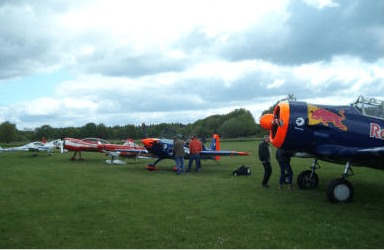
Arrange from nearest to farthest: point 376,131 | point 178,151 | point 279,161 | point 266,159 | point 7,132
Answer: point 376,131 → point 279,161 → point 266,159 → point 178,151 → point 7,132

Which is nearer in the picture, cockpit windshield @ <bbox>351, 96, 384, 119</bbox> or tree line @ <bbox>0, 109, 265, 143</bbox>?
cockpit windshield @ <bbox>351, 96, 384, 119</bbox>

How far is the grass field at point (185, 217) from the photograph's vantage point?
6.02 metres

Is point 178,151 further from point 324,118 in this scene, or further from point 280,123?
point 324,118

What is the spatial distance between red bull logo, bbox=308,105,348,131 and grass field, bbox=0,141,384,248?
1.94 meters

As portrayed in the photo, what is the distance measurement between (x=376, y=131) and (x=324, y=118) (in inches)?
58.3

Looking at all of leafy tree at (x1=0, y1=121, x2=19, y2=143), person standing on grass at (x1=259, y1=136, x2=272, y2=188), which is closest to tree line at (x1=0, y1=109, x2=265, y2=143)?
leafy tree at (x1=0, y1=121, x2=19, y2=143)

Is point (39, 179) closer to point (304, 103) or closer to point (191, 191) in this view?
point (191, 191)

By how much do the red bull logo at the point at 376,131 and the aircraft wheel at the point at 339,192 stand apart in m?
1.65

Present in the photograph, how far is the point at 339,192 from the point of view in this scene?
919 cm

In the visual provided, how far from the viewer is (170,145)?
18.0m

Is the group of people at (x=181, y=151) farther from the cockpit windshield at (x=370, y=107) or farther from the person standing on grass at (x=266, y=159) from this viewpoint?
the cockpit windshield at (x=370, y=107)

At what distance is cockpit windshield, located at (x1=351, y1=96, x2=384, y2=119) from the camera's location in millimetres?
10625

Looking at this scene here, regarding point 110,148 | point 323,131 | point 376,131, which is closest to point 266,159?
point 323,131

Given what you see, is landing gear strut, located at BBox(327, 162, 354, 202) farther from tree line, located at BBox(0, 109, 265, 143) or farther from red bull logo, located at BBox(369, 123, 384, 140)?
tree line, located at BBox(0, 109, 265, 143)
